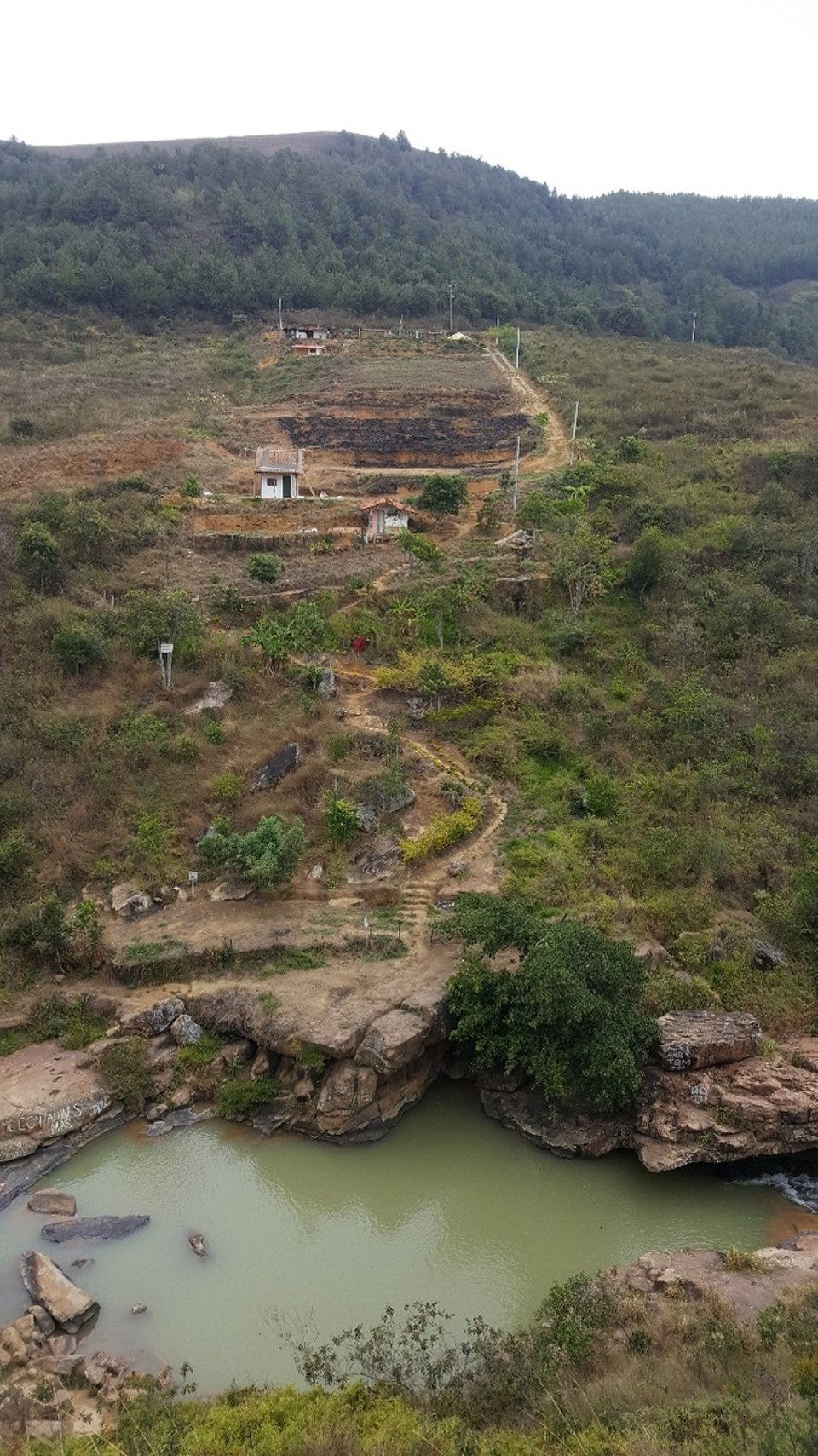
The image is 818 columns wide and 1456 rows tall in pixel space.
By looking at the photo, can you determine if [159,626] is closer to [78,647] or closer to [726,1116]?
[78,647]

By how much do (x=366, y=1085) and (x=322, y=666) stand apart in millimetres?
11133

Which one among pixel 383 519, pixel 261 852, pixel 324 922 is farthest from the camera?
pixel 383 519

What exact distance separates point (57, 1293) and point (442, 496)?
2394 cm

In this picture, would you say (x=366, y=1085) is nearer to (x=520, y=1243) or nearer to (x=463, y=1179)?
(x=463, y=1179)

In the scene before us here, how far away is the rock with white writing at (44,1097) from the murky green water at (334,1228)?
56cm

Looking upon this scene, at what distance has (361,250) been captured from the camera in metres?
64.3

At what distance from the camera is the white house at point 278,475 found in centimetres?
3036

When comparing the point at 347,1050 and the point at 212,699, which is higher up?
the point at 212,699

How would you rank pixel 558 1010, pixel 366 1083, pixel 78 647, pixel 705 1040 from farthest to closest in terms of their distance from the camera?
pixel 78 647, pixel 366 1083, pixel 705 1040, pixel 558 1010

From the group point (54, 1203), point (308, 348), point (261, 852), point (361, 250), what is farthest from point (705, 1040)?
point (361, 250)


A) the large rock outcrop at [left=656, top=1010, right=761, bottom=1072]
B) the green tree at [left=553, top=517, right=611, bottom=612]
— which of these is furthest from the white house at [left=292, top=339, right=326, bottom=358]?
the large rock outcrop at [left=656, top=1010, right=761, bottom=1072]

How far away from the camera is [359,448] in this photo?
35875 mm

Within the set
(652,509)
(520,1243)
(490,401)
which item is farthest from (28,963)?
(490,401)

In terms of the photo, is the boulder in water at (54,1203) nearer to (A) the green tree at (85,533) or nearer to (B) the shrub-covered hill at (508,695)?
(B) the shrub-covered hill at (508,695)
